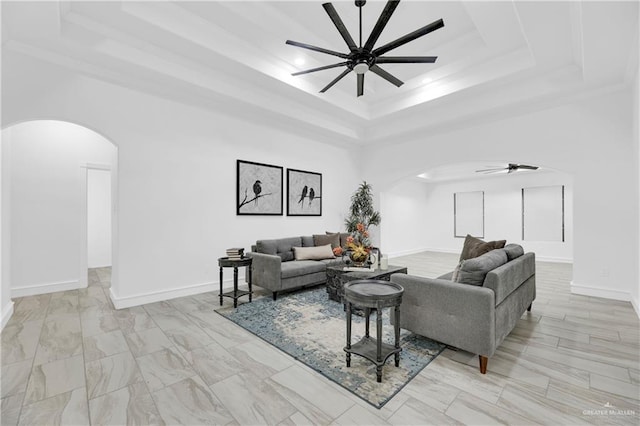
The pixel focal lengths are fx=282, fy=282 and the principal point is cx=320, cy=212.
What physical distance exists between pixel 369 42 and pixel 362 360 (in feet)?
10.0

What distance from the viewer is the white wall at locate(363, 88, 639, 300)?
410 cm

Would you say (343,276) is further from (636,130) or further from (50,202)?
(50,202)

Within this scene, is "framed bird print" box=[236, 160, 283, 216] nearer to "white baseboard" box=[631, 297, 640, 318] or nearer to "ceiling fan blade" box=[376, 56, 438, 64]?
"ceiling fan blade" box=[376, 56, 438, 64]

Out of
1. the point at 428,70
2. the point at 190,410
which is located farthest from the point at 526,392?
the point at 428,70

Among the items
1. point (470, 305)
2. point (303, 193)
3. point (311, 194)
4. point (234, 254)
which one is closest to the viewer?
point (470, 305)

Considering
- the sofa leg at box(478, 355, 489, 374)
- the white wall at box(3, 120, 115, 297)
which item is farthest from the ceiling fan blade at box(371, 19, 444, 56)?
the white wall at box(3, 120, 115, 297)

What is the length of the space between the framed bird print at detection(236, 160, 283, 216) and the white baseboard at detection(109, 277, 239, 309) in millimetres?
1306

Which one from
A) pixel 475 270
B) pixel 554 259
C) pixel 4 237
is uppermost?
pixel 4 237

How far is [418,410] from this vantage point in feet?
5.91

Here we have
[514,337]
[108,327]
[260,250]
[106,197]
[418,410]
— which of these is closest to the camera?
[418,410]

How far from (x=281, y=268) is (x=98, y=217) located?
18.8 ft

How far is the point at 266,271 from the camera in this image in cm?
421

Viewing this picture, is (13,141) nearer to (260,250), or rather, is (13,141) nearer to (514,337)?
(260,250)

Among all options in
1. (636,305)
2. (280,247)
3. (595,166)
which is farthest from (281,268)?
(595,166)
